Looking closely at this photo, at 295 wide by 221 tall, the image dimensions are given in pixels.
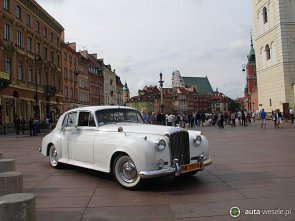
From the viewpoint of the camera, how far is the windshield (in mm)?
8469

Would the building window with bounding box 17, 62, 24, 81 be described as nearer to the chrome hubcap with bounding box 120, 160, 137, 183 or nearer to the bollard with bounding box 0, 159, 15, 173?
the bollard with bounding box 0, 159, 15, 173

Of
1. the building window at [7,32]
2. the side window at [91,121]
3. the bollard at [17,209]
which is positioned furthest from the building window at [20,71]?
the bollard at [17,209]

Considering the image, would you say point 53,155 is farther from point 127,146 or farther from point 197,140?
point 197,140

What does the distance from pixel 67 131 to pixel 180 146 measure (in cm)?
356

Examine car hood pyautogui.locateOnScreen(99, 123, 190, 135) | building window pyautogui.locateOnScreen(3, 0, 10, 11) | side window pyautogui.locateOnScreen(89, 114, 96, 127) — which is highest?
building window pyautogui.locateOnScreen(3, 0, 10, 11)

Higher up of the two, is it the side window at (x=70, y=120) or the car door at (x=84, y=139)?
the side window at (x=70, y=120)

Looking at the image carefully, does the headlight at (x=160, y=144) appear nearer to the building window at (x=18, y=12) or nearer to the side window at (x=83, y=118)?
the side window at (x=83, y=118)

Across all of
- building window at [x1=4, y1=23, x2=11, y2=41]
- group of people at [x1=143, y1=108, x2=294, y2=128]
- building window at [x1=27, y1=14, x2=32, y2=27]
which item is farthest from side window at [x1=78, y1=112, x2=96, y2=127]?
building window at [x1=27, y1=14, x2=32, y2=27]

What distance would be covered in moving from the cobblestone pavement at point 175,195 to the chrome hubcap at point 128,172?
258 mm

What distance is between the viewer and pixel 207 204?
18.4ft

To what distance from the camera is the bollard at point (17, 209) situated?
3.91m

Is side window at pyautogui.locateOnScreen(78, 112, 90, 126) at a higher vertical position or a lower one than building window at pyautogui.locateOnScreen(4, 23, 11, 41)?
lower

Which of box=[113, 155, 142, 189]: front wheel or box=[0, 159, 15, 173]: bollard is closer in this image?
box=[113, 155, 142, 189]: front wheel

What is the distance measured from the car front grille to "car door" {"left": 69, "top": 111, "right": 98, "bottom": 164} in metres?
2.08
